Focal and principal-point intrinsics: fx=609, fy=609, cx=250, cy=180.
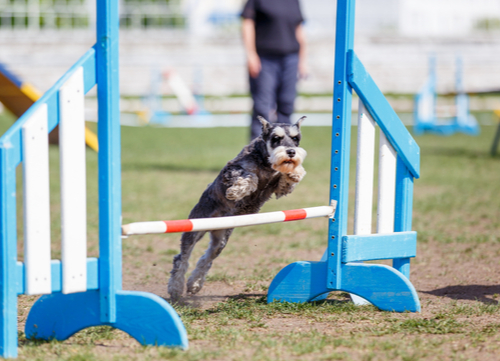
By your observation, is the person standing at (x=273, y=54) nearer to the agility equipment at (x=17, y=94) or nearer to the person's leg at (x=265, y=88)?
the person's leg at (x=265, y=88)

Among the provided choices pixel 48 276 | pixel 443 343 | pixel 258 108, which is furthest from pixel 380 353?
pixel 258 108

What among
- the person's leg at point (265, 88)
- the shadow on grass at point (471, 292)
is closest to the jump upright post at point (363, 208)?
the shadow on grass at point (471, 292)

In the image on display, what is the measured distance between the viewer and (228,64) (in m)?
29.2

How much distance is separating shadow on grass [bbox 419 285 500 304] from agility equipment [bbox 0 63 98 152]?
3658 millimetres

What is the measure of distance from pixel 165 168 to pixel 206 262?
6.62 metres

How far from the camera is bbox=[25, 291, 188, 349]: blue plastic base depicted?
2715 mm

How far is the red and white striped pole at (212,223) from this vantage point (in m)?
2.76

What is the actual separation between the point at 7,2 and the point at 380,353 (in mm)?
33968

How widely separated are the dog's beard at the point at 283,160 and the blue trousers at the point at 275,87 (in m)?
3.33

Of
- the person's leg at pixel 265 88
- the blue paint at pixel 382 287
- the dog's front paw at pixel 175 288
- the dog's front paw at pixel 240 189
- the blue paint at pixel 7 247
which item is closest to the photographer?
the blue paint at pixel 7 247

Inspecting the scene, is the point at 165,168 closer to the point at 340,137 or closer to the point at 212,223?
the point at 340,137

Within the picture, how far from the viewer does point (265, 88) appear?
22.4 ft

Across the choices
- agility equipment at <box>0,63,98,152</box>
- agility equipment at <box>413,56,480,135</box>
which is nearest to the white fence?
agility equipment at <box>413,56,480,135</box>

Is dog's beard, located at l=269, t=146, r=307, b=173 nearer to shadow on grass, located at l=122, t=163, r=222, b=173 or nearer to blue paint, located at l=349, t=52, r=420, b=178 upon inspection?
blue paint, located at l=349, t=52, r=420, b=178
